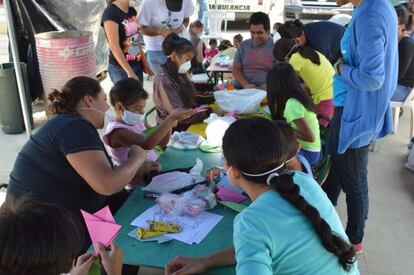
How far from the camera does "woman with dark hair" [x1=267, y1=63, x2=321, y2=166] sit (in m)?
2.57

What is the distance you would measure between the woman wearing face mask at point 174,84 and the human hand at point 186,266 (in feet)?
5.92

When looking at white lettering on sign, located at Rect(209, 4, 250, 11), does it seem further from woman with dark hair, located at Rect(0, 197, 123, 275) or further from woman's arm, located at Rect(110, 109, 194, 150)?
woman with dark hair, located at Rect(0, 197, 123, 275)

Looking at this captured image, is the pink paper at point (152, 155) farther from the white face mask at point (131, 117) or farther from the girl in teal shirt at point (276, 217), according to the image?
the girl in teal shirt at point (276, 217)

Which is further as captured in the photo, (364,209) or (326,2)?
(326,2)

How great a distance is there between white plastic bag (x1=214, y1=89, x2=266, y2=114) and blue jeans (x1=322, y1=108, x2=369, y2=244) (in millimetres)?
796

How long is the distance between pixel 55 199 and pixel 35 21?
4.07 metres

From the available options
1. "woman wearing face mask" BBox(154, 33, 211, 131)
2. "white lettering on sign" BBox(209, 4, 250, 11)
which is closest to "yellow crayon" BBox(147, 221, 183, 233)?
"woman wearing face mask" BBox(154, 33, 211, 131)

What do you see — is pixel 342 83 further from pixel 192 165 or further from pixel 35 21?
pixel 35 21

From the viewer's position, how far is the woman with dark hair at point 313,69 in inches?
128

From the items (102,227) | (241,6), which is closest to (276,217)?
(102,227)

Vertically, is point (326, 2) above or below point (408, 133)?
above

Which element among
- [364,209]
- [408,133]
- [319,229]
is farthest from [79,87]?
[408,133]

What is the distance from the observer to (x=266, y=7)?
34.6ft

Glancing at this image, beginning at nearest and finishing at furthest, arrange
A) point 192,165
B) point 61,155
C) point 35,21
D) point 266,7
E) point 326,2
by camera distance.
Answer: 1. point 61,155
2. point 192,165
3. point 35,21
4. point 326,2
5. point 266,7
